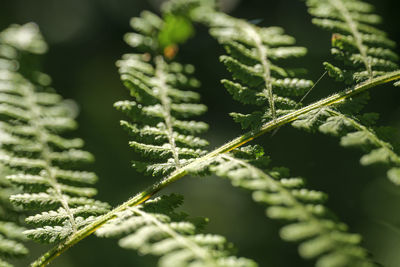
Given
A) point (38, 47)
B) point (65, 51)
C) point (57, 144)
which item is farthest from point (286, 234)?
point (65, 51)

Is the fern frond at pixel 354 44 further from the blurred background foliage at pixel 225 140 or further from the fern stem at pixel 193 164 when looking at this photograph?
the blurred background foliage at pixel 225 140

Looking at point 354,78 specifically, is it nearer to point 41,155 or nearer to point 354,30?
point 354,30

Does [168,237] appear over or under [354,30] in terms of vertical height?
under

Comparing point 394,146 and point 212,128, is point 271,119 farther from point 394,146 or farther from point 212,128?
point 212,128

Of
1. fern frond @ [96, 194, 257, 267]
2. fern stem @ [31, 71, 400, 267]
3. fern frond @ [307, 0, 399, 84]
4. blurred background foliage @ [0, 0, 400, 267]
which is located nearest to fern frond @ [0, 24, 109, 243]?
fern stem @ [31, 71, 400, 267]

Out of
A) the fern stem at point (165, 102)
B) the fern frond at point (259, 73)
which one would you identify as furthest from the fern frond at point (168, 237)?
the fern frond at point (259, 73)

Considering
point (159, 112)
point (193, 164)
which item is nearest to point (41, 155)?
point (159, 112)
